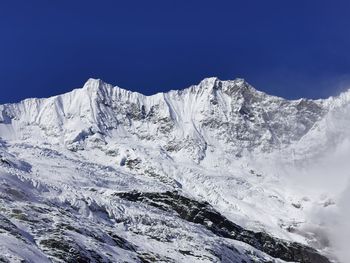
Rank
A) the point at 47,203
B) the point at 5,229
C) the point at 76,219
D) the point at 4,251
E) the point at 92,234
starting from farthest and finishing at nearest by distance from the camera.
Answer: the point at 47,203 < the point at 76,219 < the point at 92,234 < the point at 5,229 < the point at 4,251

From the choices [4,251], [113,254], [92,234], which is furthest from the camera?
[92,234]

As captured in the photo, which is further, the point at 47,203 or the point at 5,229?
the point at 47,203

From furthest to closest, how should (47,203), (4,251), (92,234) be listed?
1. (47,203)
2. (92,234)
3. (4,251)

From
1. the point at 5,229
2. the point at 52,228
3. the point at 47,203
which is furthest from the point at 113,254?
the point at 47,203

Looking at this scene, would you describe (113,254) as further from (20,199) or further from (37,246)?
(20,199)

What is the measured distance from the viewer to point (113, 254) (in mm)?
150625

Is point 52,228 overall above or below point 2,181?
below

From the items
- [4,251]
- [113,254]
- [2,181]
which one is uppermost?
[2,181]

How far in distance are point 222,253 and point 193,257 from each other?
608 inches

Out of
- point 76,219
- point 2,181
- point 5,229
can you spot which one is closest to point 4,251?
point 5,229

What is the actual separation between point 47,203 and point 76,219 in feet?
57.4

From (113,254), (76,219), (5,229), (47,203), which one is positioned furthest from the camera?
(47,203)

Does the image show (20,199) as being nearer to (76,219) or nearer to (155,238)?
(76,219)

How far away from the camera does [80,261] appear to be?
138 meters
